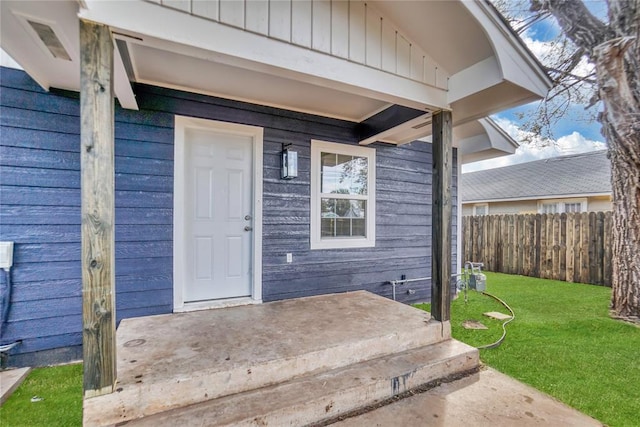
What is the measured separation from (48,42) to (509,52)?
3332 mm

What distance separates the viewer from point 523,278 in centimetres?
693

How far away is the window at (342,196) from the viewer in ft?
13.0

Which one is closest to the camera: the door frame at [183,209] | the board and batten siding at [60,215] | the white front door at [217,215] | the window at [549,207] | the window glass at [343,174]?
the board and batten siding at [60,215]

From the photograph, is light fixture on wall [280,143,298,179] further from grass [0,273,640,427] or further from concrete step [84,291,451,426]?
grass [0,273,640,427]

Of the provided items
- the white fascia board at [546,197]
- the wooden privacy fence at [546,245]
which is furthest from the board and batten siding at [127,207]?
the white fascia board at [546,197]

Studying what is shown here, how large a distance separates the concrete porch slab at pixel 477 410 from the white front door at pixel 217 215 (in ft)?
6.81

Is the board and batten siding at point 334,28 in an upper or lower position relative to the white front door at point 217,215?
upper

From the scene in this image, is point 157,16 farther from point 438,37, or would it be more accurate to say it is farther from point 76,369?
point 76,369

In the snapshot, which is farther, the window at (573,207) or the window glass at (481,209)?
the window glass at (481,209)

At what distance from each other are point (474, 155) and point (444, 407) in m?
4.23

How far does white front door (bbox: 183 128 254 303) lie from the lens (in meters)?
3.31

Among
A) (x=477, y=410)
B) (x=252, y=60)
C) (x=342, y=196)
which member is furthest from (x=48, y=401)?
(x=342, y=196)

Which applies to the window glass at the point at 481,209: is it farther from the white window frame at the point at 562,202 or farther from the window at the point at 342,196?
the window at the point at 342,196

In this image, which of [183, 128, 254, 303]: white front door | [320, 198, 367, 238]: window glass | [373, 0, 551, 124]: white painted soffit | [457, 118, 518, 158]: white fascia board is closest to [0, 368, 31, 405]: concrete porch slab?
[183, 128, 254, 303]: white front door
